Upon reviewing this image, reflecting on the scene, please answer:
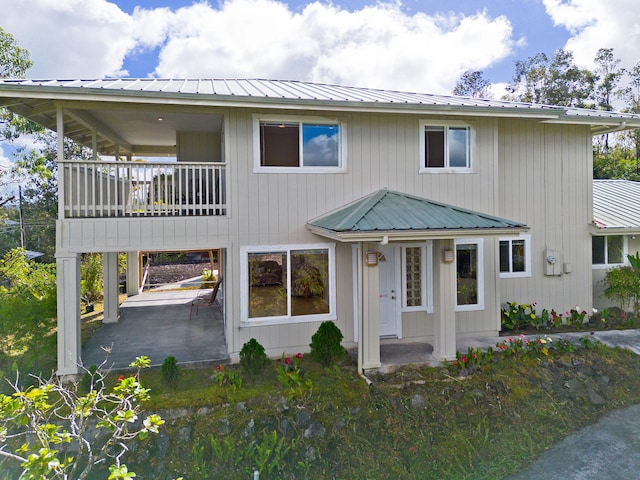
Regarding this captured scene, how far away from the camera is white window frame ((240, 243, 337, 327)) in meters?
7.54

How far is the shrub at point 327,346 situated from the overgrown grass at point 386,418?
0.21 metres

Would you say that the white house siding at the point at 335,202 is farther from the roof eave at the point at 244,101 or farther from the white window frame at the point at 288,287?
the roof eave at the point at 244,101

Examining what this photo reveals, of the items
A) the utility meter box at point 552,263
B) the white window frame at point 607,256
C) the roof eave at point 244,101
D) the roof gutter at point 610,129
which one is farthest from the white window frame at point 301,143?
the white window frame at point 607,256

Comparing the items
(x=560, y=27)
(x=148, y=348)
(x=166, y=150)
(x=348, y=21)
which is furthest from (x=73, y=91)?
(x=560, y=27)

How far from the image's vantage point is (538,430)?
5.76 m

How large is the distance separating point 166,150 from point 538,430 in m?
12.7

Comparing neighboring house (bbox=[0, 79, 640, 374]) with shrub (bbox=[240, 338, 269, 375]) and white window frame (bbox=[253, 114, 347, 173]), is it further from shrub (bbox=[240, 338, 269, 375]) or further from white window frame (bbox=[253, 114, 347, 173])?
shrub (bbox=[240, 338, 269, 375])

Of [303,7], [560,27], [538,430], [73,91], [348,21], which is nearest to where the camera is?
[538,430]

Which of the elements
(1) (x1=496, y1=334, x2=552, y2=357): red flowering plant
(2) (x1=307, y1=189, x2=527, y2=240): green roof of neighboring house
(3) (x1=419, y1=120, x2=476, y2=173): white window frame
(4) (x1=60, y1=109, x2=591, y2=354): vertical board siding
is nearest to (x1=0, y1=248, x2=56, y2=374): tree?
(4) (x1=60, y1=109, x2=591, y2=354): vertical board siding

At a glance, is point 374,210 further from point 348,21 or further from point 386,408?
point 348,21

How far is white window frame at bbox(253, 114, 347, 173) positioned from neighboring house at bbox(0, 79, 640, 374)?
0.03 metres

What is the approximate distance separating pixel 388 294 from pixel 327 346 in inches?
84.1

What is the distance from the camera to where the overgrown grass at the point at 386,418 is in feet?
16.9

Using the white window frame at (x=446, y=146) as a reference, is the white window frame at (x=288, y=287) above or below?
below
